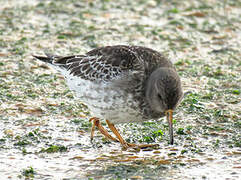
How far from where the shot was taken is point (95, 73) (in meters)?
8.44

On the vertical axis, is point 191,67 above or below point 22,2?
below

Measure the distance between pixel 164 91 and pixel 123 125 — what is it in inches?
71.0

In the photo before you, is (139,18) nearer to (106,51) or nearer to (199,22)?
(199,22)

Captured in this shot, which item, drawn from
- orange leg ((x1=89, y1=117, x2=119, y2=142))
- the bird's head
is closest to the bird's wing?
the bird's head

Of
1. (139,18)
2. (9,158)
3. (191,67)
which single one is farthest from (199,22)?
(9,158)

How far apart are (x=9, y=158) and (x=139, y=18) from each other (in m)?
7.42

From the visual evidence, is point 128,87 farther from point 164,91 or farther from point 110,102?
point 164,91

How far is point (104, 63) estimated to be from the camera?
843cm

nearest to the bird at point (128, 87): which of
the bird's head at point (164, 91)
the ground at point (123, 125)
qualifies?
the bird's head at point (164, 91)

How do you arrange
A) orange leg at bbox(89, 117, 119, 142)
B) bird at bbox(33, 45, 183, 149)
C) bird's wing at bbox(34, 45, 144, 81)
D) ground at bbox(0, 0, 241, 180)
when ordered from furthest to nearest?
orange leg at bbox(89, 117, 119, 142) < bird's wing at bbox(34, 45, 144, 81) < bird at bbox(33, 45, 183, 149) < ground at bbox(0, 0, 241, 180)

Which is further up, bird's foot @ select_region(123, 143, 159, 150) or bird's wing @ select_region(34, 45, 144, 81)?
bird's wing @ select_region(34, 45, 144, 81)

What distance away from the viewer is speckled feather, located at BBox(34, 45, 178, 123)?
7.87 m

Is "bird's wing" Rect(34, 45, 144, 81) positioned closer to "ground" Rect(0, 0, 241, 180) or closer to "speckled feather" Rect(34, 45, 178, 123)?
"speckled feather" Rect(34, 45, 178, 123)

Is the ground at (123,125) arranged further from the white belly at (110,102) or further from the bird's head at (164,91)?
the bird's head at (164,91)
